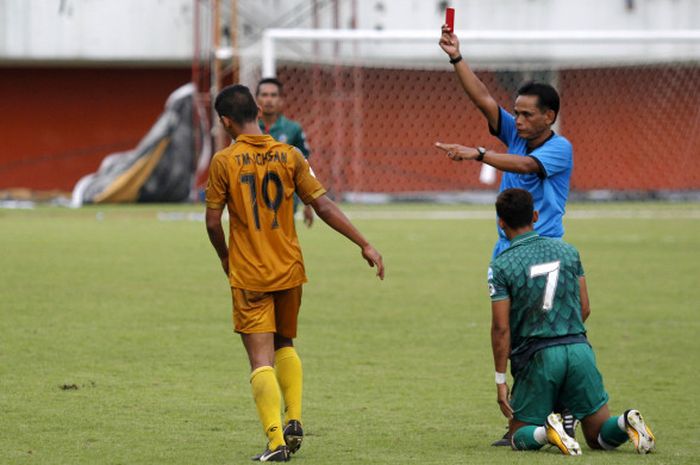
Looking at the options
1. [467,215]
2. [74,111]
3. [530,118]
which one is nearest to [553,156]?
[530,118]

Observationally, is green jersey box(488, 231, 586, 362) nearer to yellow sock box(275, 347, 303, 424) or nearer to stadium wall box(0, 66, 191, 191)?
yellow sock box(275, 347, 303, 424)

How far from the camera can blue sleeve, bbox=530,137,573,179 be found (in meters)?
6.90

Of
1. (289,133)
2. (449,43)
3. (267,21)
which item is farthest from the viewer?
(267,21)

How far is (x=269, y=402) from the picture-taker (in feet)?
20.5

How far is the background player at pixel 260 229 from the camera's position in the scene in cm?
630

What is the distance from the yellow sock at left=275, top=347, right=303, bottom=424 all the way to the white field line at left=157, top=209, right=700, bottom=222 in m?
17.9

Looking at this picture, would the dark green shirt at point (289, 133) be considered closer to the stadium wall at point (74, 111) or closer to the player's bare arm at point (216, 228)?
the player's bare arm at point (216, 228)

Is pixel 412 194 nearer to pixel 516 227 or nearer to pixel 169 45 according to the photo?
pixel 169 45

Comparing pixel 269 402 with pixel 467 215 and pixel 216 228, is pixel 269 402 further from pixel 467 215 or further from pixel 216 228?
pixel 467 215

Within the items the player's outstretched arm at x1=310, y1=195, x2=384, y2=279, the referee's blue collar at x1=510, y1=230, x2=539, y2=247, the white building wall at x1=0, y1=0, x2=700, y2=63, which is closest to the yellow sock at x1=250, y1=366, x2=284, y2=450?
the player's outstretched arm at x1=310, y1=195, x2=384, y2=279

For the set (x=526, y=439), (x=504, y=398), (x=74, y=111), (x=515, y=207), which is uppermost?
(x=515, y=207)

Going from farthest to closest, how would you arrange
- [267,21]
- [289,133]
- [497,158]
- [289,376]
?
[267,21], [289,133], [497,158], [289,376]

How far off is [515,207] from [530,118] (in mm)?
703

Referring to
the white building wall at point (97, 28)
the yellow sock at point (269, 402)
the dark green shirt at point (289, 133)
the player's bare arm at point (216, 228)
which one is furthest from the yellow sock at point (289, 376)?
the white building wall at point (97, 28)
